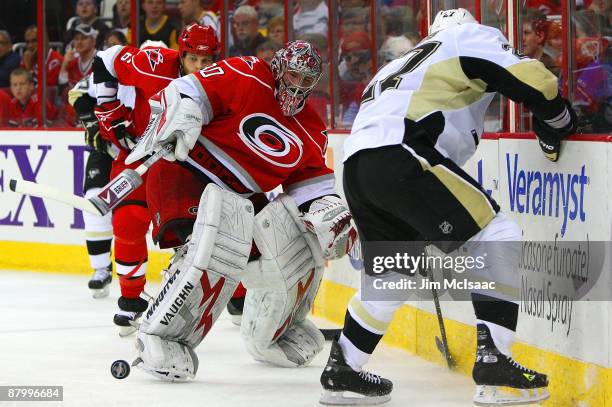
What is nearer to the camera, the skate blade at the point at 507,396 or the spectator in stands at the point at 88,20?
the skate blade at the point at 507,396

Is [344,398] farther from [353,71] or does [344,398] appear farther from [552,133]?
[353,71]

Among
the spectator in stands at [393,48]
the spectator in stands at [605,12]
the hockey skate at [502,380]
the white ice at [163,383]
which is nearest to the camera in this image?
the hockey skate at [502,380]

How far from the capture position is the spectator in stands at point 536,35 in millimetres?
4039

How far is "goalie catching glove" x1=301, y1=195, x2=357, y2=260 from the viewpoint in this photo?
4215mm

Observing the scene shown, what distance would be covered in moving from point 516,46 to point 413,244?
3.00 feet

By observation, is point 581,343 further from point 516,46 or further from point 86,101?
point 86,101

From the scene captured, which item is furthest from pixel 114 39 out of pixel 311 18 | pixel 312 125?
pixel 312 125

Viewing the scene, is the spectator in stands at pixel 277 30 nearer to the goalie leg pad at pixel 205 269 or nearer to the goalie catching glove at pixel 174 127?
the goalie catching glove at pixel 174 127

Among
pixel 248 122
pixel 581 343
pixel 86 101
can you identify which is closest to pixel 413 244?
pixel 581 343

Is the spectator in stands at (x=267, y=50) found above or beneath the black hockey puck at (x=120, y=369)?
above

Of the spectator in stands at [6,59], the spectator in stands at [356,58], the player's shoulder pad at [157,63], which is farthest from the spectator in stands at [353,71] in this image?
the spectator in stands at [6,59]

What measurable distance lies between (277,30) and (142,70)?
1930mm

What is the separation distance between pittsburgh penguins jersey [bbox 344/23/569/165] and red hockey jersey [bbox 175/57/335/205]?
0.61 meters

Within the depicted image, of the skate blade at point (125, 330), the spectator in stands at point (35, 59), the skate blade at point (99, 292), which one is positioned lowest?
the skate blade at point (99, 292)
